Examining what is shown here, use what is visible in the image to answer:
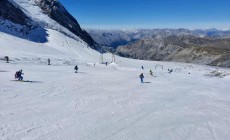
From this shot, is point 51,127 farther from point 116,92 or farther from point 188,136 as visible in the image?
point 116,92

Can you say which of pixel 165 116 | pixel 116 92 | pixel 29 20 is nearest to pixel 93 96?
pixel 116 92

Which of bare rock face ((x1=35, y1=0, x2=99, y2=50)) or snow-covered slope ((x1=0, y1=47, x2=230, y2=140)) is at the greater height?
bare rock face ((x1=35, y1=0, x2=99, y2=50))

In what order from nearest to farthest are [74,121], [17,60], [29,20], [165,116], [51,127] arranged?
[51,127], [74,121], [165,116], [17,60], [29,20]

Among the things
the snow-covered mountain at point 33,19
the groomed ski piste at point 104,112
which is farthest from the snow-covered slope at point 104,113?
the snow-covered mountain at point 33,19

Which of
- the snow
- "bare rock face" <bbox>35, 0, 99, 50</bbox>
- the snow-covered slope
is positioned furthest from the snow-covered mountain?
the snow-covered slope

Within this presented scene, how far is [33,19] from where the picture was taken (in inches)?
4643

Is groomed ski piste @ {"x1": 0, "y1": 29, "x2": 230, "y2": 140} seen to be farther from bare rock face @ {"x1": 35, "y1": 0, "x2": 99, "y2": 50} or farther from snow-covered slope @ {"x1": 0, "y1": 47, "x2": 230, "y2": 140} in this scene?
bare rock face @ {"x1": 35, "y1": 0, "x2": 99, "y2": 50}

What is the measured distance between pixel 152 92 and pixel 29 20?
87.0 metres

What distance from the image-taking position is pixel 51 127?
18.9 meters

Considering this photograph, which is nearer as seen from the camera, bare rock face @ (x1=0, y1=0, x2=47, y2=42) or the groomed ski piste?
the groomed ski piste

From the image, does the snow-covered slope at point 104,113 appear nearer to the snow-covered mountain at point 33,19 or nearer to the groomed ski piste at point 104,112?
the groomed ski piste at point 104,112

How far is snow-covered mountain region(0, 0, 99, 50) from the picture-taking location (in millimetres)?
97500

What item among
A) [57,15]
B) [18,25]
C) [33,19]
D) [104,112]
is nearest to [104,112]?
[104,112]

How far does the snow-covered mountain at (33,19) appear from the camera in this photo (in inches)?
3839
